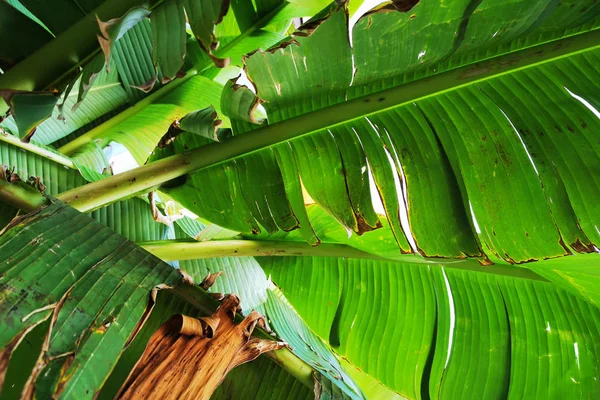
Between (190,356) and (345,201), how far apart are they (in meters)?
0.33

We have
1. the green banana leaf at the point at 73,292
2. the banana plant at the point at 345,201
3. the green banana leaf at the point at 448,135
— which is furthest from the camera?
the green banana leaf at the point at 448,135

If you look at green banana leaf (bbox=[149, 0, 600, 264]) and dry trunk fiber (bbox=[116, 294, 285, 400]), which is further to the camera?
green banana leaf (bbox=[149, 0, 600, 264])

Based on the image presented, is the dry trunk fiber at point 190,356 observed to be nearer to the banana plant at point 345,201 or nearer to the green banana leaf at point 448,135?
the banana plant at point 345,201

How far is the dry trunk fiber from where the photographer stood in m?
0.46

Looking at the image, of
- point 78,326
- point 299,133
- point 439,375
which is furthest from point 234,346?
point 439,375

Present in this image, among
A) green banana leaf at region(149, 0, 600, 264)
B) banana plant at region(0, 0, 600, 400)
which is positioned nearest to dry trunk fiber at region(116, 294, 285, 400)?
banana plant at region(0, 0, 600, 400)

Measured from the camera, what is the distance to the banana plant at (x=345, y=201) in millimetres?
481

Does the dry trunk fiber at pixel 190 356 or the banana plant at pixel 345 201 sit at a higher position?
the banana plant at pixel 345 201

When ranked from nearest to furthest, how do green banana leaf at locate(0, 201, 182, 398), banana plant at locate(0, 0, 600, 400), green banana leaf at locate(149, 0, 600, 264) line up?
green banana leaf at locate(0, 201, 182, 398) < banana plant at locate(0, 0, 600, 400) < green banana leaf at locate(149, 0, 600, 264)

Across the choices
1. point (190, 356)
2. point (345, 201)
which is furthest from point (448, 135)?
point (190, 356)

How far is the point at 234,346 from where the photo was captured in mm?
548

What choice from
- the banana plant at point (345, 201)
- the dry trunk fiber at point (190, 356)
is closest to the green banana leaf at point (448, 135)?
the banana plant at point (345, 201)

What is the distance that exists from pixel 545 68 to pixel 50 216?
2.18ft

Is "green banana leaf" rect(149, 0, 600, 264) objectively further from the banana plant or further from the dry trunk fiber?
the dry trunk fiber
